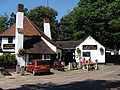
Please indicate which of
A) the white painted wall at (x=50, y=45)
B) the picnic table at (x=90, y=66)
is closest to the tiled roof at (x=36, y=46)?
the white painted wall at (x=50, y=45)

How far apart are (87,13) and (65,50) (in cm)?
859

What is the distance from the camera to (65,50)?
43500 mm

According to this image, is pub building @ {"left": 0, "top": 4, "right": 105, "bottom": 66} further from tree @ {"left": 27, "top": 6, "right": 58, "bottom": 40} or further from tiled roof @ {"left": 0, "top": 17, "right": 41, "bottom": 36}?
tree @ {"left": 27, "top": 6, "right": 58, "bottom": 40}

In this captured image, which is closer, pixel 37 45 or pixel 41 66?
pixel 41 66

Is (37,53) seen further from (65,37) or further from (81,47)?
(65,37)

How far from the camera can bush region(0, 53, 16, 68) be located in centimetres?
2907

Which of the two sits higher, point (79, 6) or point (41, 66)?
point (79, 6)

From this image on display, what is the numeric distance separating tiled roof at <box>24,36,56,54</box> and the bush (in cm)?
253

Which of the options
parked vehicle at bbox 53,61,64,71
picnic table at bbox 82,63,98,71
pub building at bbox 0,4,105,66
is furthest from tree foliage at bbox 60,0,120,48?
parked vehicle at bbox 53,61,64,71

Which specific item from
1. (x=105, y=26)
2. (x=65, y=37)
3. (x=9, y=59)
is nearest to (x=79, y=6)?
(x=105, y=26)

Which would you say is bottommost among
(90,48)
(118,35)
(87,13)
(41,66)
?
(41,66)

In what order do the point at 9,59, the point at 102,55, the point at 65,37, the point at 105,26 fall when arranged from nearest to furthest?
the point at 9,59, the point at 102,55, the point at 105,26, the point at 65,37

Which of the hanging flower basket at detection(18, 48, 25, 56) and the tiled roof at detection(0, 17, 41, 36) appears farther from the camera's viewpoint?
the tiled roof at detection(0, 17, 41, 36)

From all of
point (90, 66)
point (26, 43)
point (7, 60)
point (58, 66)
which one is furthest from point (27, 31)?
point (90, 66)
